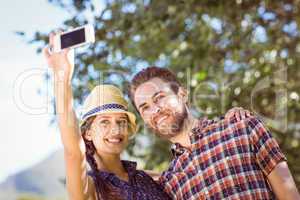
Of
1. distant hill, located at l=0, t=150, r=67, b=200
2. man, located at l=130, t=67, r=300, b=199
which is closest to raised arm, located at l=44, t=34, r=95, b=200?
man, located at l=130, t=67, r=300, b=199

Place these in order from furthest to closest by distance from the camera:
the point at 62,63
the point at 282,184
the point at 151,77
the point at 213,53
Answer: the point at 213,53 → the point at 151,77 → the point at 282,184 → the point at 62,63

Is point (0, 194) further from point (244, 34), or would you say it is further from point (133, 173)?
point (133, 173)

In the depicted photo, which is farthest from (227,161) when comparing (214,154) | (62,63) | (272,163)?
(62,63)

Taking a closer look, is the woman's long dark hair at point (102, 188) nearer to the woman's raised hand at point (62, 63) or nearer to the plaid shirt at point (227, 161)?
the plaid shirt at point (227, 161)

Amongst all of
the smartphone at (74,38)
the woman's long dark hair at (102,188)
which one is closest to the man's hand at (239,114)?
the woman's long dark hair at (102,188)

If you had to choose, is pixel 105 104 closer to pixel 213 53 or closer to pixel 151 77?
pixel 151 77

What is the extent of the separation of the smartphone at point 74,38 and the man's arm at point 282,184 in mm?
930

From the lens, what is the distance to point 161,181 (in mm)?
2674

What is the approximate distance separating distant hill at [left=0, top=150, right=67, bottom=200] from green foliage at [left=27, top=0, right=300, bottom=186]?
3130 millimetres

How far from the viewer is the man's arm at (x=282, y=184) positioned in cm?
234

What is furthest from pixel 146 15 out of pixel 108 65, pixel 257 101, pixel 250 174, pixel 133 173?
pixel 250 174

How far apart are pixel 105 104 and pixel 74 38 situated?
0.49 m

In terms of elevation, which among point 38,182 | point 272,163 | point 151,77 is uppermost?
point 151,77

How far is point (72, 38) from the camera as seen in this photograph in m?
2.27
